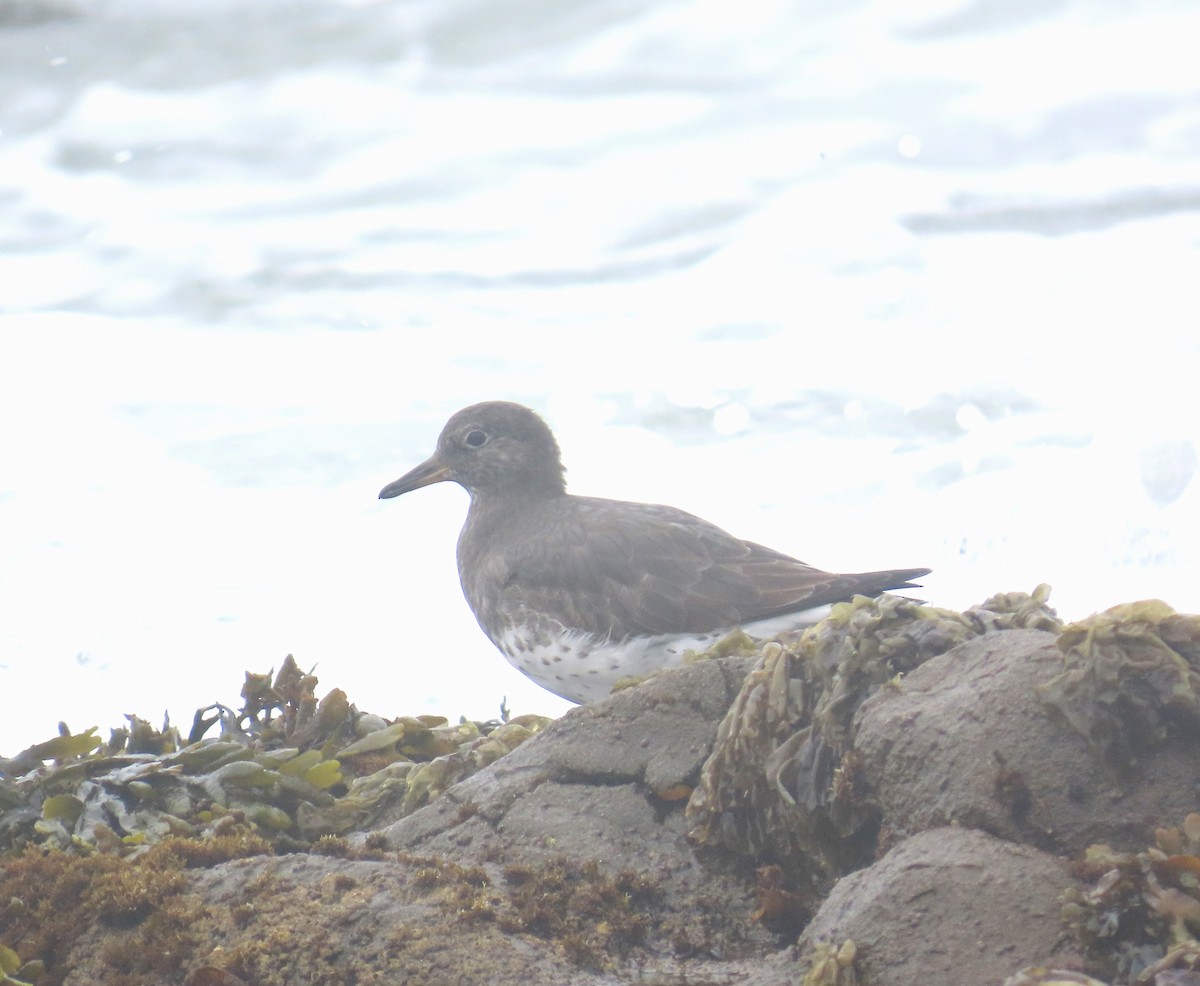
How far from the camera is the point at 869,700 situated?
8.54 feet

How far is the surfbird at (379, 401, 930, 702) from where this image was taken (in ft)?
16.6

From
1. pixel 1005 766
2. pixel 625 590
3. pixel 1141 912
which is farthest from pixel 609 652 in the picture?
pixel 1141 912

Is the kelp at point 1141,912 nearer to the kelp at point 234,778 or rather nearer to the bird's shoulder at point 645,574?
the kelp at point 234,778

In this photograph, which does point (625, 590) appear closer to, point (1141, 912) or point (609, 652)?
point (609, 652)

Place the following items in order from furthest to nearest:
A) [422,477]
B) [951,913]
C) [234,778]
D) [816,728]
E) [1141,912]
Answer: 1. [422,477]
2. [234,778]
3. [816,728]
4. [951,913]
5. [1141,912]

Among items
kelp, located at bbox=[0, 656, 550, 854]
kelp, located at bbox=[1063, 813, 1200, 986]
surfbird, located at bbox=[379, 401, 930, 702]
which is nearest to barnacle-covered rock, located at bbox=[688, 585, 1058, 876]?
kelp, located at bbox=[1063, 813, 1200, 986]

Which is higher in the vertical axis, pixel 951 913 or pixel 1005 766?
pixel 1005 766

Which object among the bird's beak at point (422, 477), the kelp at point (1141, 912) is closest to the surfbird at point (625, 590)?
the bird's beak at point (422, 477)

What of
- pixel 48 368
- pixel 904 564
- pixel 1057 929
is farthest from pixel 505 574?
pixel 48 368

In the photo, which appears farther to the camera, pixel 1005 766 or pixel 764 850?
pixel 764 850

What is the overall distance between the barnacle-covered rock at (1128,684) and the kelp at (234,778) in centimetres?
156

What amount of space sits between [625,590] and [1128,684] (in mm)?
2931

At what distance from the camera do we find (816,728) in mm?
2686

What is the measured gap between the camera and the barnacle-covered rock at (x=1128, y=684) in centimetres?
228
